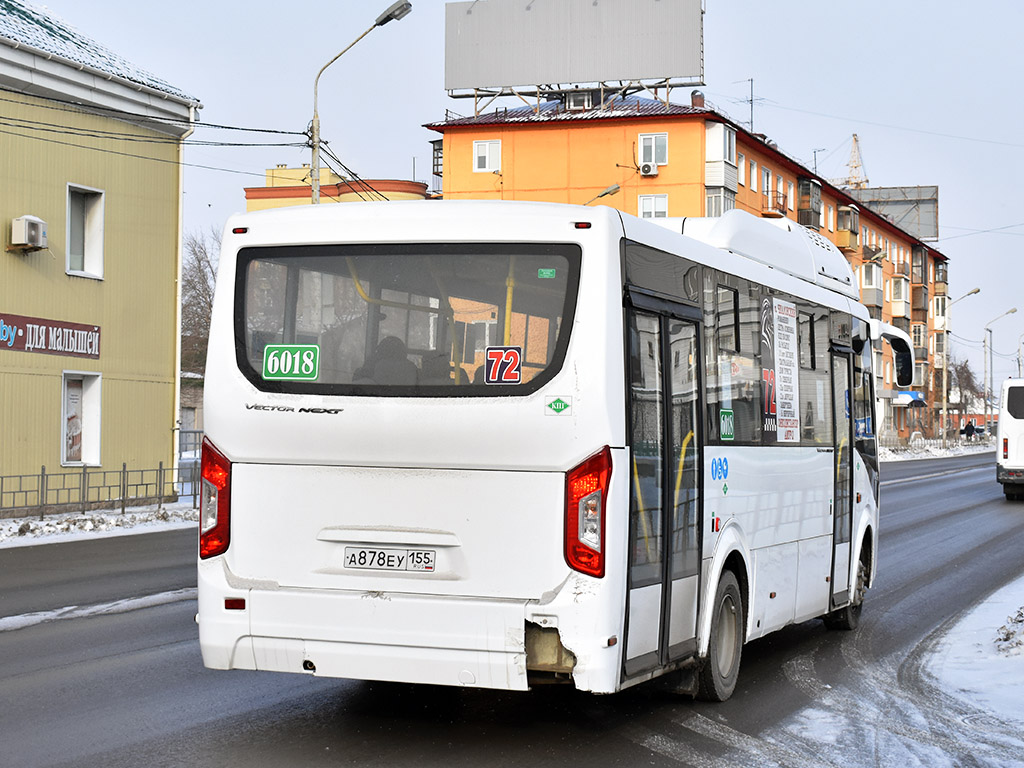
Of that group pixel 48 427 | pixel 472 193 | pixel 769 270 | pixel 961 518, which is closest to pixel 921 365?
pixel 472 193

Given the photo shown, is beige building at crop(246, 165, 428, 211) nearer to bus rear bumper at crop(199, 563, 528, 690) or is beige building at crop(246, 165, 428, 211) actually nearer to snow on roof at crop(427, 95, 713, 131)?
snow on roof at crop(427, 95, 713, 131)

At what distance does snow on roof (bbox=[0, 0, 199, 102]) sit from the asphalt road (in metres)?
15.5

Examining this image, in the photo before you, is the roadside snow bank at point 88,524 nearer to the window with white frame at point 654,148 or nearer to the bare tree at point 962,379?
the window with white frame at point 654,148

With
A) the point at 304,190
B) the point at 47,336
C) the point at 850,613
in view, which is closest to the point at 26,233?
the point at 47,336

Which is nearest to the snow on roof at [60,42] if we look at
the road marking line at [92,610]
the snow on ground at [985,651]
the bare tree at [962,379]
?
the snow on ground at [985,651]

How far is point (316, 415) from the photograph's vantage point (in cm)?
694

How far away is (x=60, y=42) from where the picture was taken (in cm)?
2569

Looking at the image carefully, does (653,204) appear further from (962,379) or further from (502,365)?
(962,379)

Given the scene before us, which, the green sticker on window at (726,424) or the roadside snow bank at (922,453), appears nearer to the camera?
the green sticker on window at (726,424)

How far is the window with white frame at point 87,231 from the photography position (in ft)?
85.1

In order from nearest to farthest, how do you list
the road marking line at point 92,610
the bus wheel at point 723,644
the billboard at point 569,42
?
1. the bus wheel at point 723,644
2. the road marking line at point 92,610
3. the billboard at point 569,42

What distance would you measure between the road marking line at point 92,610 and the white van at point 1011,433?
76.2 ft

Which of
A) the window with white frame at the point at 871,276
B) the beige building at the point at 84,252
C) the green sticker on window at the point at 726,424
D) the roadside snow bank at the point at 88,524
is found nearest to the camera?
the green sticker on window at the point at 726,424

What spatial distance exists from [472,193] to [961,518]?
41.7m
